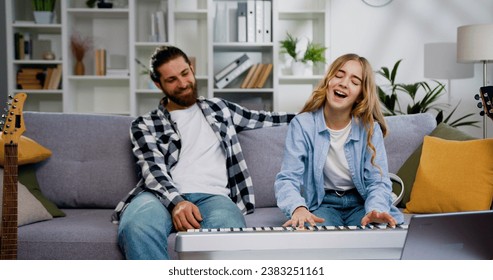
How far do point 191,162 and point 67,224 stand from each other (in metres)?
0.48

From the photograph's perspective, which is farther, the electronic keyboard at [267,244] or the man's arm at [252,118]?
the man's arm at [252,118]

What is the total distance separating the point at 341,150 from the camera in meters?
1.67

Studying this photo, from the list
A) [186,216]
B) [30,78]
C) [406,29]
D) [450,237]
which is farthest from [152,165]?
[406,29]

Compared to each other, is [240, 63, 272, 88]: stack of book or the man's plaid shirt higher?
[240, 63, 272, 88]: stack of book

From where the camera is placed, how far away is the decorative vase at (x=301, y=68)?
4316 millimetres

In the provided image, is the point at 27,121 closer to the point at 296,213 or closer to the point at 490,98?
the point at 296,213

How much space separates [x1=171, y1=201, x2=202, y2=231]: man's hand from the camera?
69.2 inches

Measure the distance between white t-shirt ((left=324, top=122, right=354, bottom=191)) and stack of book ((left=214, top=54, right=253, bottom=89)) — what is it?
268cm

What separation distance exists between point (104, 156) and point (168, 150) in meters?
0.35

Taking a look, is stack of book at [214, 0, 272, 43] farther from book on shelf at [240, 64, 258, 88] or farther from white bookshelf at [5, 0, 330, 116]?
book on shelf at [240, 64, 258, 88]

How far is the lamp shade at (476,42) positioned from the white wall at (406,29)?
2.76ft

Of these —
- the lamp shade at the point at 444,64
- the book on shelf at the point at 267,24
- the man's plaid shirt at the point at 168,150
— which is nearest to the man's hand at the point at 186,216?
the man's plaid shirt at the point at 168,150

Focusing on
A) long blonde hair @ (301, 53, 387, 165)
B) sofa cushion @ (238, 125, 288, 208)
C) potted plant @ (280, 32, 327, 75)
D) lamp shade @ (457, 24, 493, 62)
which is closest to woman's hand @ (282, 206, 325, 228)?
long blonde hair @ (301, 53, 387, 165)

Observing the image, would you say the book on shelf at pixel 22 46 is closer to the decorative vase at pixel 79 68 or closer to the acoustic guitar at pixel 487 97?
the decorative vase at pixel 79 68
